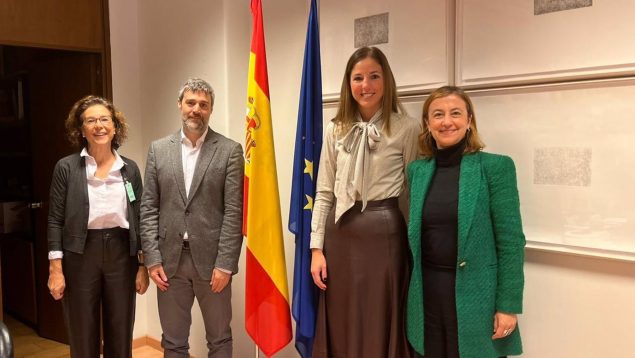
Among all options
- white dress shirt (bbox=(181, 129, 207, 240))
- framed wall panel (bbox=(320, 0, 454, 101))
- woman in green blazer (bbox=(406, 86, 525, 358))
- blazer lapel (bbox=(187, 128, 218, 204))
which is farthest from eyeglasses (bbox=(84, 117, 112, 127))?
woman in green blazer (bbox=(406, 86, 525, 358))

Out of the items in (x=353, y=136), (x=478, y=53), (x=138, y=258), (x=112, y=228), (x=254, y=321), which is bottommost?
(x=254, y=321)

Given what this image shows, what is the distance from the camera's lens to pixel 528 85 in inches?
73.2

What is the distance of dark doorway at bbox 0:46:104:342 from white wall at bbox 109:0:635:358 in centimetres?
32

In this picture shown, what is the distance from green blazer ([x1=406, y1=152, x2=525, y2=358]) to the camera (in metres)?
1.66

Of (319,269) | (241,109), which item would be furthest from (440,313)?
(241,109)

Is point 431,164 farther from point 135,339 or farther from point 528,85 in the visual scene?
point 135,339

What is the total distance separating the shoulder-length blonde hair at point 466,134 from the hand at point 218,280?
1.03 meters

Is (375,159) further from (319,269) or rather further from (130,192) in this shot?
(130,192)

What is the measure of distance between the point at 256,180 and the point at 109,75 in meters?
1.71

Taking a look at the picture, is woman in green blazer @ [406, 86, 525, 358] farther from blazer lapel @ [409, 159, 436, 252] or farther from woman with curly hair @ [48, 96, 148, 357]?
woman with curly hair @ [48, 96, 148, 357]

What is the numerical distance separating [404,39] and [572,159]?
0.86 m

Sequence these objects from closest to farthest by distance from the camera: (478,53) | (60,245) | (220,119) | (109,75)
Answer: (478,53) → (60,245) → (220,119) → (109,75)

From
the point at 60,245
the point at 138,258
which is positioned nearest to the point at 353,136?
the point at 138,258

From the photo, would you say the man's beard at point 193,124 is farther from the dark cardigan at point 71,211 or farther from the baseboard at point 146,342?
the baseboard at point 146,342
